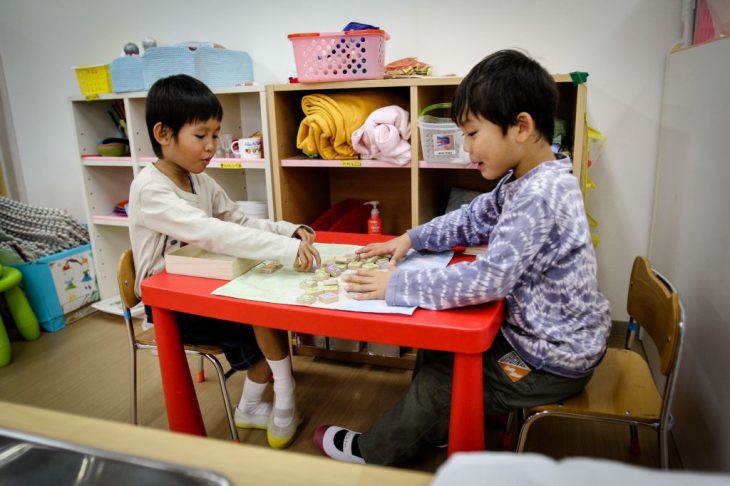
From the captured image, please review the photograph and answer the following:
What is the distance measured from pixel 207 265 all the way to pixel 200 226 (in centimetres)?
15

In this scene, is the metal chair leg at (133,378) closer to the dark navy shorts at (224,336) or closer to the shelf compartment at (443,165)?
the dark navy shorts at (224,336)

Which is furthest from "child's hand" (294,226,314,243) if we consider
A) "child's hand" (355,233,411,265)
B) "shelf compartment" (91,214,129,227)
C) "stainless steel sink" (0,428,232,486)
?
"shelf compartment" (91,214,129,227)

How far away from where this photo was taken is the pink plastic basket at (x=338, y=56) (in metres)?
1.88

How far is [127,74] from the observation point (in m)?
2.47

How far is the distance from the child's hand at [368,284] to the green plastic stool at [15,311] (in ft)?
6.52

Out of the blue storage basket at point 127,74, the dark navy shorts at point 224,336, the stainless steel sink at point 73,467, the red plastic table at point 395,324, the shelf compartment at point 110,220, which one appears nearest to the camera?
the stainless steel sink at point 73,467

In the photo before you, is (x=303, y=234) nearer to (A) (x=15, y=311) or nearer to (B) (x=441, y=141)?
(B) (x=441, y=141)

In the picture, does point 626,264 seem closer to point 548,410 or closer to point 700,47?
point 700,47

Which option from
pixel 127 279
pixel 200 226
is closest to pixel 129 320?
pixel 127 279

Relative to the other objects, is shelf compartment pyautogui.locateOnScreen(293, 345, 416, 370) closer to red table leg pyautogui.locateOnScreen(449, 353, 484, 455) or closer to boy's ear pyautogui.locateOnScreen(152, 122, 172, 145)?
red table leg pyautogui.locateOnScreen(449, 353, 484, 455)

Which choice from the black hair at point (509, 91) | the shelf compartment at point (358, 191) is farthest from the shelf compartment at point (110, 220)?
the black hair at point (509, 91)

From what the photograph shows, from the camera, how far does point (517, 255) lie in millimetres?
1077

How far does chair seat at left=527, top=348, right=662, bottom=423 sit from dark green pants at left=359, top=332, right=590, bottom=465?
36 mm

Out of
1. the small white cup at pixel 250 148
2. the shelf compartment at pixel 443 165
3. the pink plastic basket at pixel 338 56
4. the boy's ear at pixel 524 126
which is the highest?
the pink plastic basket at pixel 338 56
